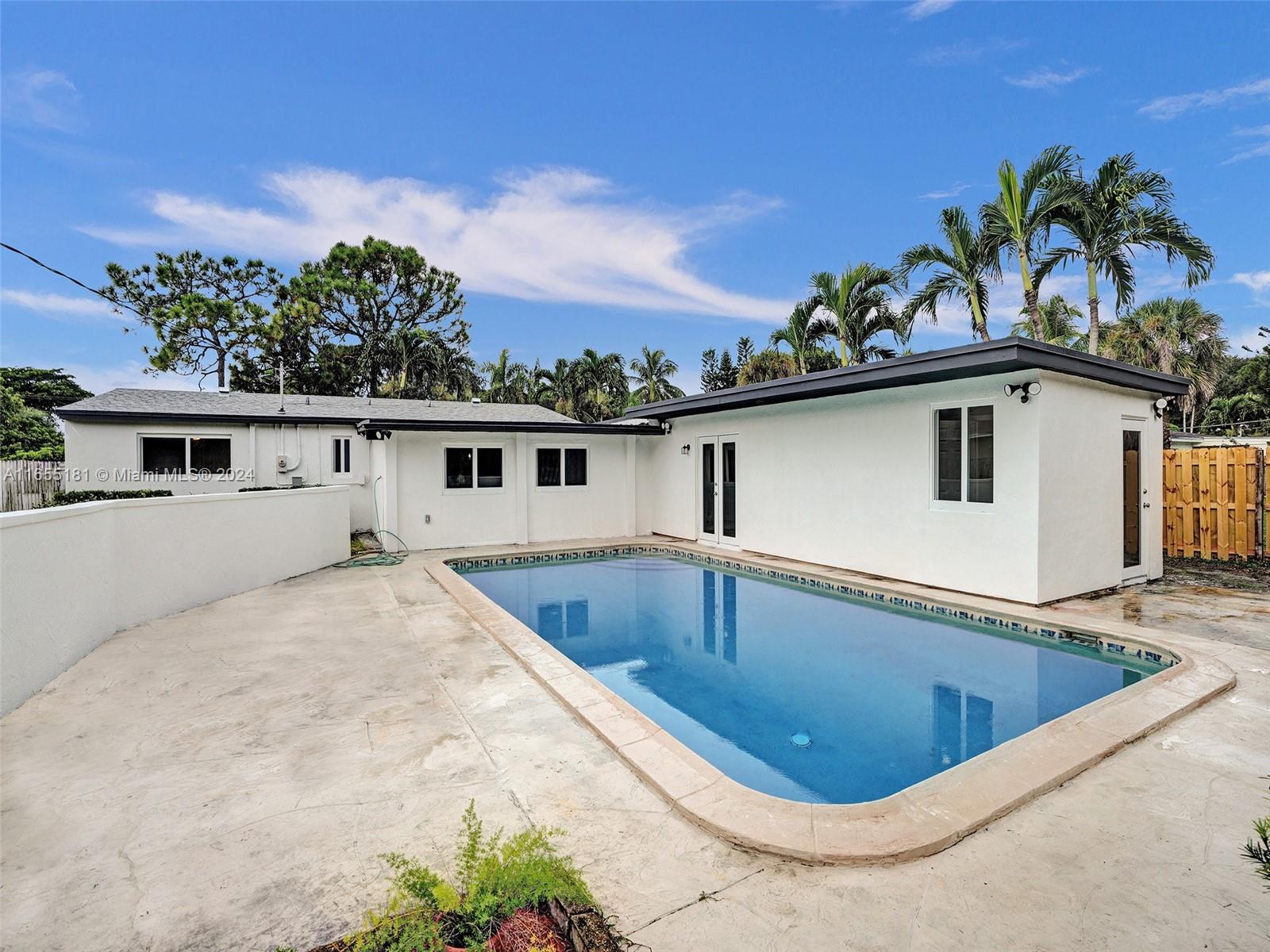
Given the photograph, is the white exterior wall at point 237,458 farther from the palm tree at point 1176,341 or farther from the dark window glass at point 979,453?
the palm tree at point 1176,341

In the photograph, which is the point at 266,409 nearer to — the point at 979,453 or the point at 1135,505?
the point at 979,453

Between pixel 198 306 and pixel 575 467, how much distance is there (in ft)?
76.5

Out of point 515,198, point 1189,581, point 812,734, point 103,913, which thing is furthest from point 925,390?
point 515,198

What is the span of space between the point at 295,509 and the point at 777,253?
713 inches

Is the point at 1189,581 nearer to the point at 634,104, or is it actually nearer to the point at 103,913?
the point at 103,913

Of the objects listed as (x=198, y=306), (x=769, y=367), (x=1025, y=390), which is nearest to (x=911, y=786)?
(x=1025, y=390)

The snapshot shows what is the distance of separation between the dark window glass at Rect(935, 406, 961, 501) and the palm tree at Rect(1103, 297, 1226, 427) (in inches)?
528

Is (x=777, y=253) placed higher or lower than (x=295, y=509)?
higher

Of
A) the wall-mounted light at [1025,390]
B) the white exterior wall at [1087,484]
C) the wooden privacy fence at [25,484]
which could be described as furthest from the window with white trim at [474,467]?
the white exterior wall at [1087,484]

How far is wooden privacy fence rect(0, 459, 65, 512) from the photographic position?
691cm

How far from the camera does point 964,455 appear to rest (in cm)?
763

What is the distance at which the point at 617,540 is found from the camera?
13180 millimetres

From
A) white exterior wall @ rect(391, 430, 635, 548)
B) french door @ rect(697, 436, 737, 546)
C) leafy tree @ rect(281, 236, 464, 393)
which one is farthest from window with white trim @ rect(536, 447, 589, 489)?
leafy tree @ rect(281, 236, 464, 393)

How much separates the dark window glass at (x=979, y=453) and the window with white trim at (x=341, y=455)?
13.1 meters
